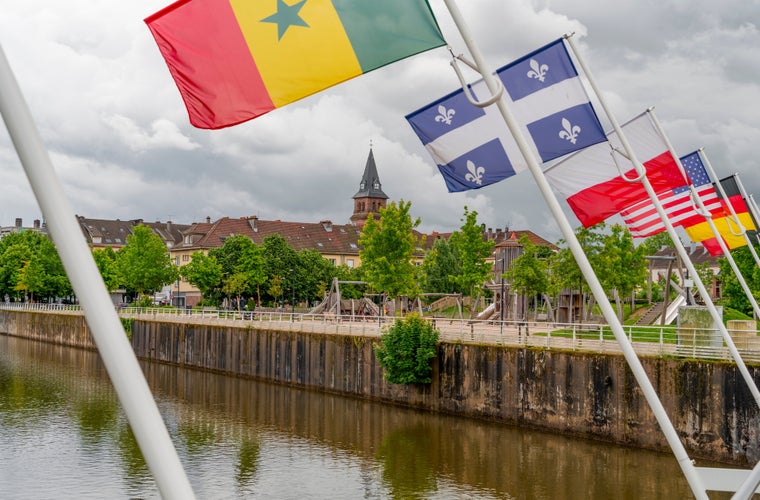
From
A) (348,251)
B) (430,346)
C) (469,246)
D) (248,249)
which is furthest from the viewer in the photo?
(348,251)

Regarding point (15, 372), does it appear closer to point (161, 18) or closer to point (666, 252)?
point (161, 18)

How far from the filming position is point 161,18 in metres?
8.40

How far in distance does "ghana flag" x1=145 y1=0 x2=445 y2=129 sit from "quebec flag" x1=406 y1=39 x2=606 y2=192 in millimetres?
3248

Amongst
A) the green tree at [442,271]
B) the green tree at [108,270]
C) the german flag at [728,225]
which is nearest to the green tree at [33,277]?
the green tree at [108,270]

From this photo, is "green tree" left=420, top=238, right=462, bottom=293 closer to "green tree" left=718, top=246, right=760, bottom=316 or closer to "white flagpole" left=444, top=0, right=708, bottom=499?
"green tree" left=718, top=246, right=760, bottom=316

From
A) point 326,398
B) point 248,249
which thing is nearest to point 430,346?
point 326,398

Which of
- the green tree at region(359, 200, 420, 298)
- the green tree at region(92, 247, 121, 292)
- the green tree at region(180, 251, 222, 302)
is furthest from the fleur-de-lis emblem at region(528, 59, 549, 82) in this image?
the green tree at region(92, 247, 121, 292)

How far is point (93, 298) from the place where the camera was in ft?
12.0

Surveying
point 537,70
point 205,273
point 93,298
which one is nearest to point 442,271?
point 205,273

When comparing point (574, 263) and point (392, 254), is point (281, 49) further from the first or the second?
point (392, 254)

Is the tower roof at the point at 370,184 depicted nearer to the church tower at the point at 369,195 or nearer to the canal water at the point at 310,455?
the church tower at the point at 369,195

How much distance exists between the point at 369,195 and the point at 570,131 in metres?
157

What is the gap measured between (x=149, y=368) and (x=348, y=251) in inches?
3028

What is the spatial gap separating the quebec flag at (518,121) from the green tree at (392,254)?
161ft
